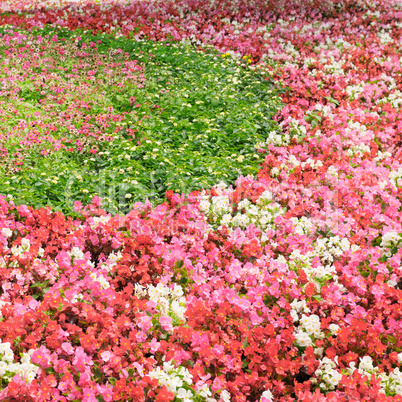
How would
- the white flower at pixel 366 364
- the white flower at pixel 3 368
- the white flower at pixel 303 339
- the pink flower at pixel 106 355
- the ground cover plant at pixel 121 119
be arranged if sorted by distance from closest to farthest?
1. the white flower at pixel 3 368
2. the pink flower at pixel 106 355
3. the white flower at pixel 366 364
4. the white flower at pixel 303 339
5. the ground cover plant at pixel 121 119

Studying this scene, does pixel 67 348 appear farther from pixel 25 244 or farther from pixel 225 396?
pixel 25 244

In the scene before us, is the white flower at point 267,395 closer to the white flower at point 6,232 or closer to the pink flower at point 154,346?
the pink flower at point 154,346

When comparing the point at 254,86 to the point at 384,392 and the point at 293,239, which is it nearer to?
the point at 293,239

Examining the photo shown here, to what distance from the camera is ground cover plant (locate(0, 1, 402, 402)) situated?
10.8 ft

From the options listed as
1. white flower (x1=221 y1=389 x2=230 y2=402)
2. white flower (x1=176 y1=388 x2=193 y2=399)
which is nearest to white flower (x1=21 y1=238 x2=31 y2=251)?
white flower (x1=176 y1=388 x2=193 y2=399)

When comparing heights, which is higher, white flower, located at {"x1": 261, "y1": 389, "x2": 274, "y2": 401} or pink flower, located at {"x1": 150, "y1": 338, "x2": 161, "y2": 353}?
pink flower, located at {"x1": 150, "y1": 338, "x2": 161, "y2": 353}

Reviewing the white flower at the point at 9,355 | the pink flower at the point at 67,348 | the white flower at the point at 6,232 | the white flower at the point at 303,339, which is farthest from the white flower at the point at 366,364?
the white flower at the point at 6,232

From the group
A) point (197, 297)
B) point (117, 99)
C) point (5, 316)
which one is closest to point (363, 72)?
point (117, 99)

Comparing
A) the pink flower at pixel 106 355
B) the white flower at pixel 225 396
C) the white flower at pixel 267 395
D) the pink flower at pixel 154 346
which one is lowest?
the white flower at pixel 267 395

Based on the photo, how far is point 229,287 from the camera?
14.2 feet

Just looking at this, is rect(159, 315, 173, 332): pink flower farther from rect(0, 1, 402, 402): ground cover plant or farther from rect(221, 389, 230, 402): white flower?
rect(221, 389, 230, 402): white flower

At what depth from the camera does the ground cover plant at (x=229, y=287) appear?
3.29 metres

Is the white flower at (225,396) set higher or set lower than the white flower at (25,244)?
lower

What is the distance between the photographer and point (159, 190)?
5.68m
